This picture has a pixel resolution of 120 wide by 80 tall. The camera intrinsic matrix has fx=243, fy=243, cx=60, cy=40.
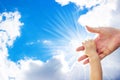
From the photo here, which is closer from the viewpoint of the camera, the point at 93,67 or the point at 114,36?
the point at 93,67

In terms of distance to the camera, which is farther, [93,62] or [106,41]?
[106,41]

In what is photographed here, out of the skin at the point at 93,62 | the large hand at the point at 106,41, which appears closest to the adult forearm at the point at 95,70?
the skin at the point at 93,62

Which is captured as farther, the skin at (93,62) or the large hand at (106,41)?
the large hand at (106,41)

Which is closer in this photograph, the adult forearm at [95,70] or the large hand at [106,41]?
the adult forearm at [95,70]

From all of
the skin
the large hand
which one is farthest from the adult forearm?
the large hand

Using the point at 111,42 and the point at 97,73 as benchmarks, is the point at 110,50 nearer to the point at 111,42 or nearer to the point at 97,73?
the point at 111,42

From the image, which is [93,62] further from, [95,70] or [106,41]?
[106,41]

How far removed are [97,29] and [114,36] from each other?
0.40 meters

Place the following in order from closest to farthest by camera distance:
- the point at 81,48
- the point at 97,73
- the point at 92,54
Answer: the point at 97,73 < the point at 92,54 < the point at 81,48

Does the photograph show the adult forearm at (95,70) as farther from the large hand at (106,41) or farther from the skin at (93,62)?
the large hand at (106,41)

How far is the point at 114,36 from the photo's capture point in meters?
3.14

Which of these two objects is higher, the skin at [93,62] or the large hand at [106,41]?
the large hand at [106,41]

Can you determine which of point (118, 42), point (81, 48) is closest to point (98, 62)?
point (81, 48)

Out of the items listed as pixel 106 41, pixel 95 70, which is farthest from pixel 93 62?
pixel 106 41
